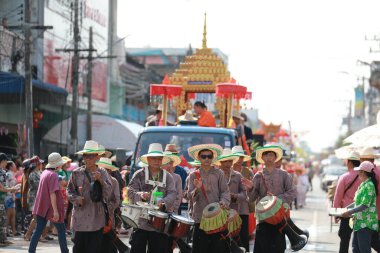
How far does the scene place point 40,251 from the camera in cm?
1869

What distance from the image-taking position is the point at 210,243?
13977 mm

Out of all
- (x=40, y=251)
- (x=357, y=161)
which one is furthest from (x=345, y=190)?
(x=40, y=251)

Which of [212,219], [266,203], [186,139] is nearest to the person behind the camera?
[212,219]

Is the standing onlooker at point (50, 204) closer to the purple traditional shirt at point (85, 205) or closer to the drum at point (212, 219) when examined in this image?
the purple traditional shirt at point (85, 205)

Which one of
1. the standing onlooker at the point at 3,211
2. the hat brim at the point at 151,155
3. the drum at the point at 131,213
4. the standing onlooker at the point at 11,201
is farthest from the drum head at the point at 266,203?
the standing onlooker at the point at 11,201

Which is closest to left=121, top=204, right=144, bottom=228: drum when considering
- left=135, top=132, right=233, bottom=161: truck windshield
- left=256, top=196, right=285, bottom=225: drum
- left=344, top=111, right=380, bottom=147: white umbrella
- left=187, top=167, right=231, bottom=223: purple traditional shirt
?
left=187, top=167, right=231, bottom=223: purple traditional shirt

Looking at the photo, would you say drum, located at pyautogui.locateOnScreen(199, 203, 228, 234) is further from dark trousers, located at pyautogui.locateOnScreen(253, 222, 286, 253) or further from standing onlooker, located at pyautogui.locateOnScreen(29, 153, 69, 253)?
standing onlooker, located at pyautogui.locateOnScreen(29, 153, 69, 253)

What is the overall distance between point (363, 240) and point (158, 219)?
277 centimetres

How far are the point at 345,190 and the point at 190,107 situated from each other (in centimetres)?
951

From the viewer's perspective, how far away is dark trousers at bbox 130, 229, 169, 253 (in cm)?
1332

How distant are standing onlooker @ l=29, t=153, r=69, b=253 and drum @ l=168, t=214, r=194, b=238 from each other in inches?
115

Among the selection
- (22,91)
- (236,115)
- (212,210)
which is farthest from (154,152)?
(22,91)

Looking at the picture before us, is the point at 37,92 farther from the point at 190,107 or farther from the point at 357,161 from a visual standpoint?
the point at 357,161

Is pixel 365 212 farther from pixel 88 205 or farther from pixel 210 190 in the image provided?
pixel 88 205
